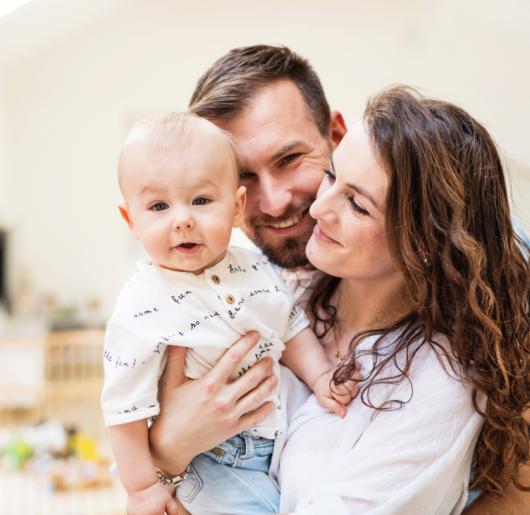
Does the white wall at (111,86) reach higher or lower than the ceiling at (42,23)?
lower

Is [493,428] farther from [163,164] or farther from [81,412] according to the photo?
[81,412]

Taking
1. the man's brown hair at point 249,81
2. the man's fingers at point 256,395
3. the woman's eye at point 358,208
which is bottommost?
the man's fingers at point 256,395

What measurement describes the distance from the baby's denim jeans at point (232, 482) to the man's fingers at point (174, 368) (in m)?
0.16

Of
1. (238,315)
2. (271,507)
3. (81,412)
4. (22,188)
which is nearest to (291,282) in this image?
(238,315)

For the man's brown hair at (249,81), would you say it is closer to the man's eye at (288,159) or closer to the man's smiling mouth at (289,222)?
the man's eye at (288,159)

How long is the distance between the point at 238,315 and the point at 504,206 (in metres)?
0.53

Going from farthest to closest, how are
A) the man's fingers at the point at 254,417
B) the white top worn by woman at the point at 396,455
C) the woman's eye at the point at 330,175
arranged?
the woman's eye at the point at 330,175 → the man's fingers at the point at 254,417 → the white top worn by woman at the point at 396,455

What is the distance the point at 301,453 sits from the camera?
1282mm

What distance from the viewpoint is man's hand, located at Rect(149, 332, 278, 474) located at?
1.24m

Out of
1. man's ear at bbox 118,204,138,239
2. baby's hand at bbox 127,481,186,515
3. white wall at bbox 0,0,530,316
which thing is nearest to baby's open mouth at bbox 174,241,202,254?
man's ear at bbox 118,204,138,239

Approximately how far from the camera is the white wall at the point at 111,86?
6.02m

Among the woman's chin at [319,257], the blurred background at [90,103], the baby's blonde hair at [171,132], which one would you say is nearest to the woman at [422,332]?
the woman's chin at [319,257]

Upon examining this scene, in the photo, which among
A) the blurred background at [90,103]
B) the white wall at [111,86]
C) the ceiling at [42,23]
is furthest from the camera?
the white wall at [111,86]

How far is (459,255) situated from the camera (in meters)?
1.23
